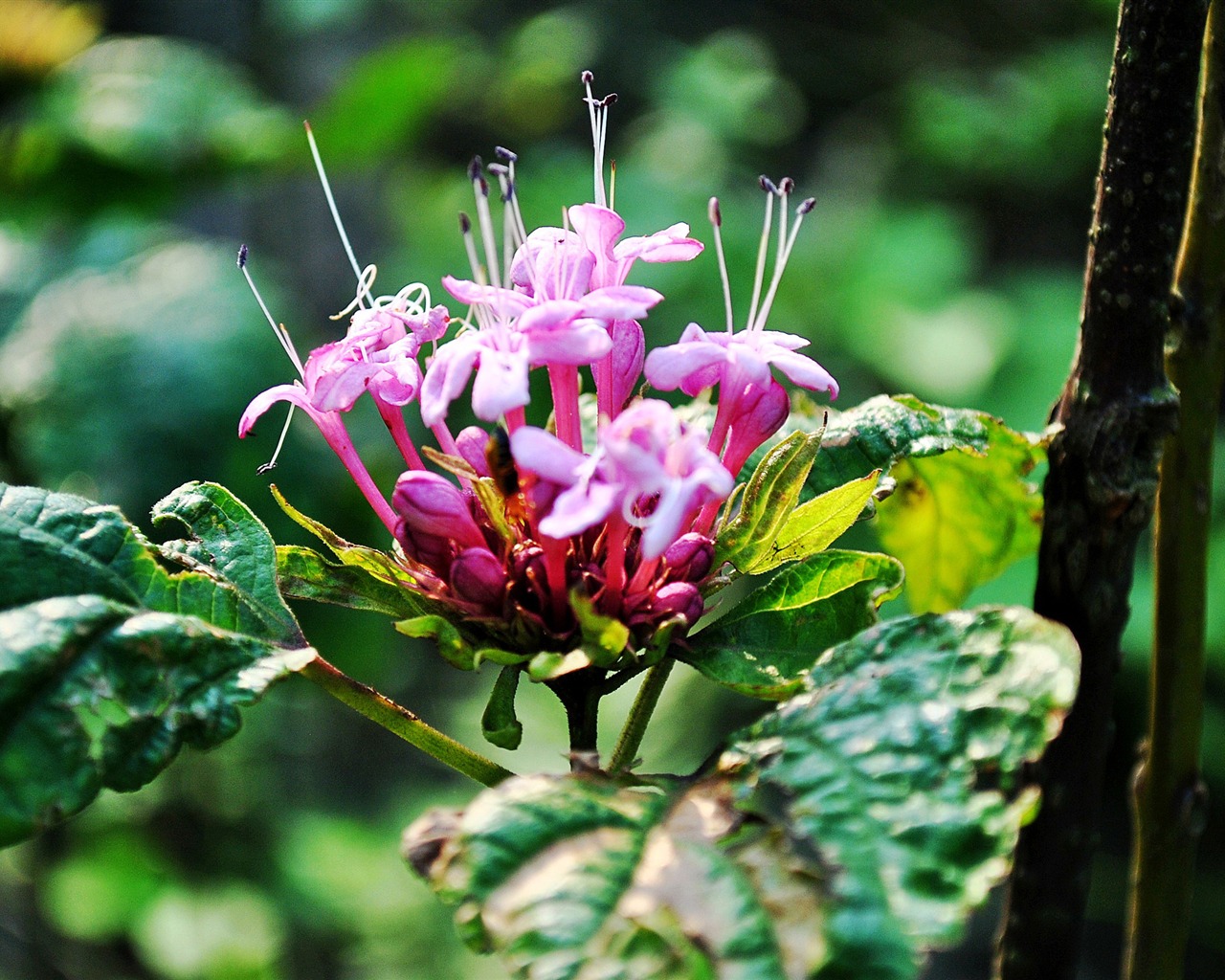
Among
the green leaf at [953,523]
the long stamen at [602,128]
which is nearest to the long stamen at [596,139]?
the long stamen at [602,128]

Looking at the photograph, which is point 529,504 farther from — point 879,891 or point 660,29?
point 660,29

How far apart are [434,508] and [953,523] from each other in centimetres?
46

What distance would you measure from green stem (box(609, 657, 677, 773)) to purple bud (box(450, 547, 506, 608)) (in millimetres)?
92

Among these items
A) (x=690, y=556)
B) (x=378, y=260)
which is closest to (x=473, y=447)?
Result: (x=690, y=556)

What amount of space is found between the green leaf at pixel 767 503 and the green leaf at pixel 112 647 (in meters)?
0.23

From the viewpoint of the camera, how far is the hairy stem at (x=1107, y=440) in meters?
0.62

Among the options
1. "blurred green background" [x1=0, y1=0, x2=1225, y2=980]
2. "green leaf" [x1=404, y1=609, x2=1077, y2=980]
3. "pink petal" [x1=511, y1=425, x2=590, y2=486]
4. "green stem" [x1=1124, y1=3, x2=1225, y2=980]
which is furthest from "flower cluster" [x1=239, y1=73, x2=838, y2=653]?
"blurred green background" [x1=0, y1=0, x2=1225, y2=980]

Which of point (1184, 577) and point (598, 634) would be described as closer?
point (598, 634)

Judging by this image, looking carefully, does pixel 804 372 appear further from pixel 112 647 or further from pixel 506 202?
pixel 112 647

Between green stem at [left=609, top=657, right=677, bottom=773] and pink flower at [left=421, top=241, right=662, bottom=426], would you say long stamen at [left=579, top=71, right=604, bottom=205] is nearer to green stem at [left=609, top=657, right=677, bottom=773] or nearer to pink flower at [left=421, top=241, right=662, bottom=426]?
pink flower at [left=421, top=241, right=662, bottom=426]

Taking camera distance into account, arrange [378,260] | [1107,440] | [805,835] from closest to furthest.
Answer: [805,835]
[1107,440]
[378,260]

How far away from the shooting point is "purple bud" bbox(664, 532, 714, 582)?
64cm

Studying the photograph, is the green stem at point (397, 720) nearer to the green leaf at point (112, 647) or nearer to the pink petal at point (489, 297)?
the green leaf at point (112, 647)

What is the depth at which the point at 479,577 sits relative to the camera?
611mm
